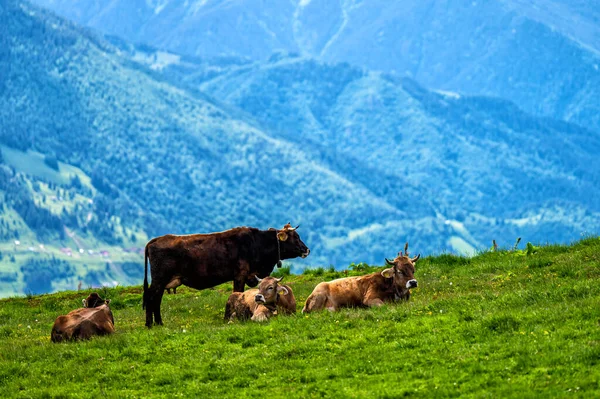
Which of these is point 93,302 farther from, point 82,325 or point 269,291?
point 269,291

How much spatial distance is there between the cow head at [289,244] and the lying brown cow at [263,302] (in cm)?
524

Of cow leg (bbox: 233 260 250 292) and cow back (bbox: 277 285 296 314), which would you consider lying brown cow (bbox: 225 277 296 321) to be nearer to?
cow back (bbox: 277 285 296 314)

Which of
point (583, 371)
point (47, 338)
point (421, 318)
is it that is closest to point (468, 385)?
point (583, 371)

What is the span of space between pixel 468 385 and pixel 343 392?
7.49 ft

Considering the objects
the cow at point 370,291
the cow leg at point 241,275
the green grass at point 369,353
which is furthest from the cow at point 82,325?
the cow at point 370,291

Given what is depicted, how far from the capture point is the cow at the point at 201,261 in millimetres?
30906

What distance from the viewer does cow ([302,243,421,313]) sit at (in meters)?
29.1

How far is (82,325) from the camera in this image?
90.6 feet

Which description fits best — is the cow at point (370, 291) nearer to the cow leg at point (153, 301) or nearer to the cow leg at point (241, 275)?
the cow leg at point (241, 275)

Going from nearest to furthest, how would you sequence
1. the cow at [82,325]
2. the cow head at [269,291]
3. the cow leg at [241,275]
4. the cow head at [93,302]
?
the cow at [82,325] → the cow head at [269,291] → the cow head at [93,302] → the cow leg at [241,275]

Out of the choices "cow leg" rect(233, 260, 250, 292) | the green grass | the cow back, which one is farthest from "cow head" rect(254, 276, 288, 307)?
"cow leg" rect(233, 260, 250, 292)

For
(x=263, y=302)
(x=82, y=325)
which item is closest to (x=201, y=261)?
(x=263, y=302)

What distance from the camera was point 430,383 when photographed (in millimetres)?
20266

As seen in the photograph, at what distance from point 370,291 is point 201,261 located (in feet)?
17.0
